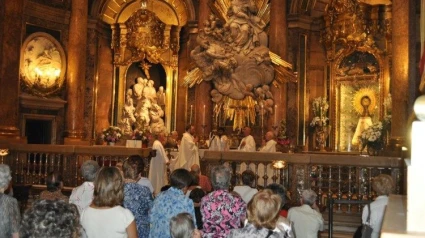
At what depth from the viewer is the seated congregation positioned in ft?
9.48

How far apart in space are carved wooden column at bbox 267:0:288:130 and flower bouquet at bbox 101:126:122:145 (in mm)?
5254

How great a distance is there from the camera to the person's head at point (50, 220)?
2.82m

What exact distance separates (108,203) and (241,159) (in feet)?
26.3

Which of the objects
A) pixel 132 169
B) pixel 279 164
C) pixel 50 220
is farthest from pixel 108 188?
pixel 279 164

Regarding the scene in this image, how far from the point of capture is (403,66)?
Answer: 1476 cm

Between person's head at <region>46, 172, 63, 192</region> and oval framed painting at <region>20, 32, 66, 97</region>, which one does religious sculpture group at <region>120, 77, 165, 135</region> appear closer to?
oval framed painting at <region>20, 32, 66, 97</region>

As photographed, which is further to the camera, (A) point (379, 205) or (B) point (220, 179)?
(A) point (379, 205)

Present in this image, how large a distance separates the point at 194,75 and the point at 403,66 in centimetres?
718

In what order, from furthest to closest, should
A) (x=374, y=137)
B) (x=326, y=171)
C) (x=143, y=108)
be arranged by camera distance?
(x=143, y=108) < (x=374, y=137) < (x=326, y=171)

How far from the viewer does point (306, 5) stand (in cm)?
2041

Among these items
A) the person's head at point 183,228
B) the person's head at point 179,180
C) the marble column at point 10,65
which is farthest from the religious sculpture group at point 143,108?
the person's head at point 183,228

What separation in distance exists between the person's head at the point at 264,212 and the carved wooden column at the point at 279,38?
1532cm

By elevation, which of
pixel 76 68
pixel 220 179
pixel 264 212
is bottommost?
pixel 264 212

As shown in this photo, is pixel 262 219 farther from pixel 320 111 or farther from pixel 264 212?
pixel 320 111
